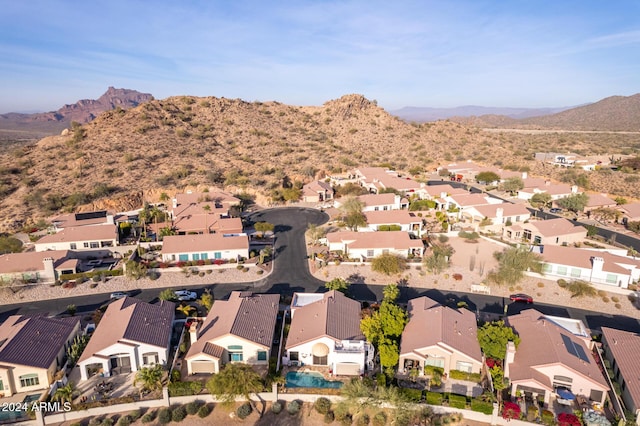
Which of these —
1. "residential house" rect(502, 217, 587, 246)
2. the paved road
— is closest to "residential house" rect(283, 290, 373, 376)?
the paved road

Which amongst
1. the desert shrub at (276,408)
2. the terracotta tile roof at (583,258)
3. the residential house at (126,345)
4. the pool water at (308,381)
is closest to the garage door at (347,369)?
the pool water at (308,381)

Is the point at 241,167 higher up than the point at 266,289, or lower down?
higher up

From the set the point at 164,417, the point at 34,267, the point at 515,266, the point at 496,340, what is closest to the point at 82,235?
the point at 34,267

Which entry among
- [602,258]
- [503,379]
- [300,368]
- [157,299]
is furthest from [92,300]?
[602,258]

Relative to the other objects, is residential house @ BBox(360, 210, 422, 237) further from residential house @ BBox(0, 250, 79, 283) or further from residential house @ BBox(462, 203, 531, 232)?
residential house @ BBox(0, 250, 79, 283)

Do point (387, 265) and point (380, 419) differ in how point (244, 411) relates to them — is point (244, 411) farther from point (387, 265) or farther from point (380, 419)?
point (387, 265)

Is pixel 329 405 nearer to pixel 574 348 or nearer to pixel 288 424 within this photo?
pixel 288 424
